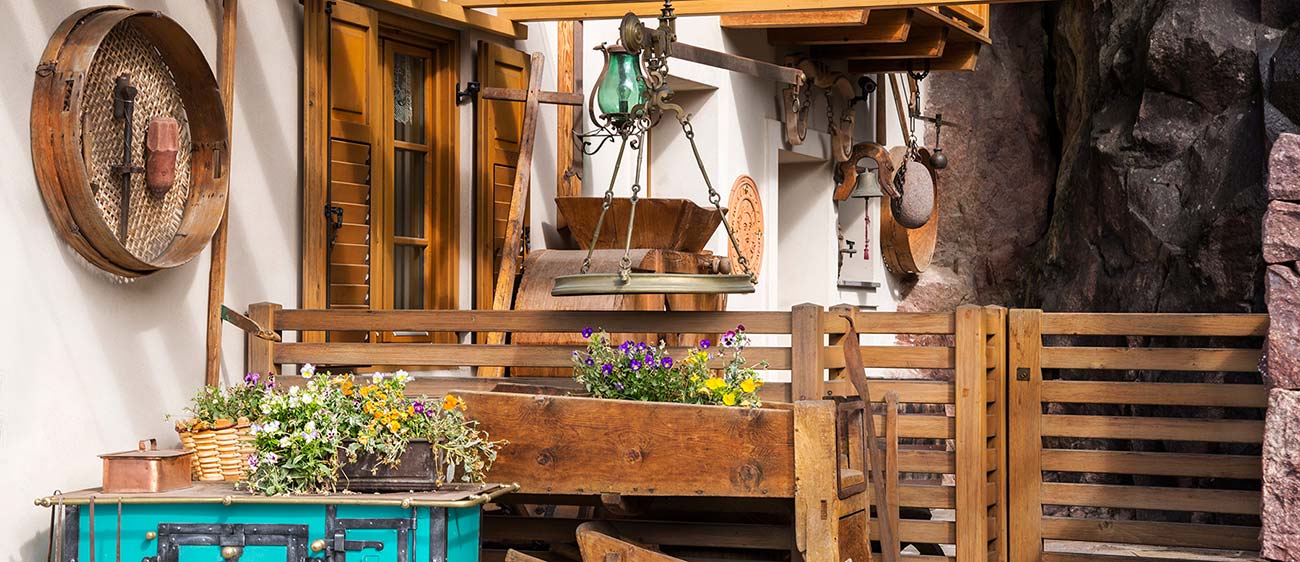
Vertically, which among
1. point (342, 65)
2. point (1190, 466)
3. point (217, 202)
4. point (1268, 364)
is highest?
point (342, 65)

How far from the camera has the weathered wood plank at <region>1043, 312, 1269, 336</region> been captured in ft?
21.6

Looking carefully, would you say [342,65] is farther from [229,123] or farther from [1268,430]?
[1268,430]

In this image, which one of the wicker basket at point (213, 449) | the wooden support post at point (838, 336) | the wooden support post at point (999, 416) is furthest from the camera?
the wooden support post at point (999, 416)

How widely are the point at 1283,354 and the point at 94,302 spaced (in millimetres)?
4512

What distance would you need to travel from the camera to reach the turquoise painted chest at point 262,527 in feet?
15.4

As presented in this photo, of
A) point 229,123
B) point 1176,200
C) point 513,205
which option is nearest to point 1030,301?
point 1176,200

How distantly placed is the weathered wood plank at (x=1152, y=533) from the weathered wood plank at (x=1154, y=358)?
721 millimetres

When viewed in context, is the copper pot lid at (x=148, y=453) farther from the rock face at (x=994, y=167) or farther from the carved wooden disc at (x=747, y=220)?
the rock face at (x=994, y=167)

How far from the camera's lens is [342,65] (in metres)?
7.29

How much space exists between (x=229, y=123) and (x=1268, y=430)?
14.4ft

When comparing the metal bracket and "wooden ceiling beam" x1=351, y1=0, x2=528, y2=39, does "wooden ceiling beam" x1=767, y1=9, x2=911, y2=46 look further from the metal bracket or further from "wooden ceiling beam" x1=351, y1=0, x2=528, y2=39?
the metal bracket

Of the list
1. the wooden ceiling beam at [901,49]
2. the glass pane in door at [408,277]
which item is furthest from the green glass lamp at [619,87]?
the wooden ceiling beam at [901,49]

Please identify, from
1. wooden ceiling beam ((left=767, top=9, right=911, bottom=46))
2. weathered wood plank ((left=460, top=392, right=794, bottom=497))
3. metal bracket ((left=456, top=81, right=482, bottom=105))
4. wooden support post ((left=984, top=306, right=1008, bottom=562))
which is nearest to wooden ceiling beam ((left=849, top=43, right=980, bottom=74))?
wooden ceiling beam ((left=767, top=9, right=911, bottom=46))

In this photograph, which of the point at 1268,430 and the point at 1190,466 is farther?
the point at 1190,466
